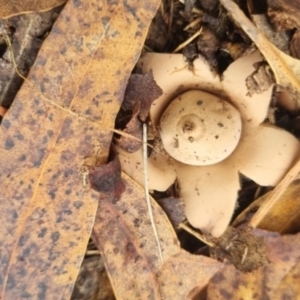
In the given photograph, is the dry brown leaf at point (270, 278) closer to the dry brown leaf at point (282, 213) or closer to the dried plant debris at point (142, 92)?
the dry brown leaf at point (282, 213)

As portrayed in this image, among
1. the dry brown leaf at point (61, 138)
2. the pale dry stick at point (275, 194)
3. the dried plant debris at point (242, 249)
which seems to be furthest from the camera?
the dried plant debris at point (242, 249)

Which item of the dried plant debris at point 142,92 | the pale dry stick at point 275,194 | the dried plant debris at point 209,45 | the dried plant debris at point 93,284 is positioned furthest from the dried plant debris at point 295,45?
the dried plant debris at point 93,284

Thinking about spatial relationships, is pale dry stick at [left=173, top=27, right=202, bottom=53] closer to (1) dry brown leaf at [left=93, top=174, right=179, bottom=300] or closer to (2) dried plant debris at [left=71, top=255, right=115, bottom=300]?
(1) dry brown leaf at [left=93, top=174, right=179, bottom=300]

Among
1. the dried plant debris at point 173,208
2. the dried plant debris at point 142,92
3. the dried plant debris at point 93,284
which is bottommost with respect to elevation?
the dried plant debris at point 93,284

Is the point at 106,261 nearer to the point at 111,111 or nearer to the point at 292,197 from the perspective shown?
the point at 111,111

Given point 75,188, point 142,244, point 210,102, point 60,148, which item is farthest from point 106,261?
point 210,102

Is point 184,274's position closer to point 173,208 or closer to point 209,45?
point 173,208

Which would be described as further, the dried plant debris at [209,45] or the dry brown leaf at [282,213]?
the dry brown leaf at [282,213]

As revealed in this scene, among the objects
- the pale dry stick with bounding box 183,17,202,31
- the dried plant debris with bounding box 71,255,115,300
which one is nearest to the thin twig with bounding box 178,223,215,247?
the dried plant debris with bounding box 71,255,115,300
